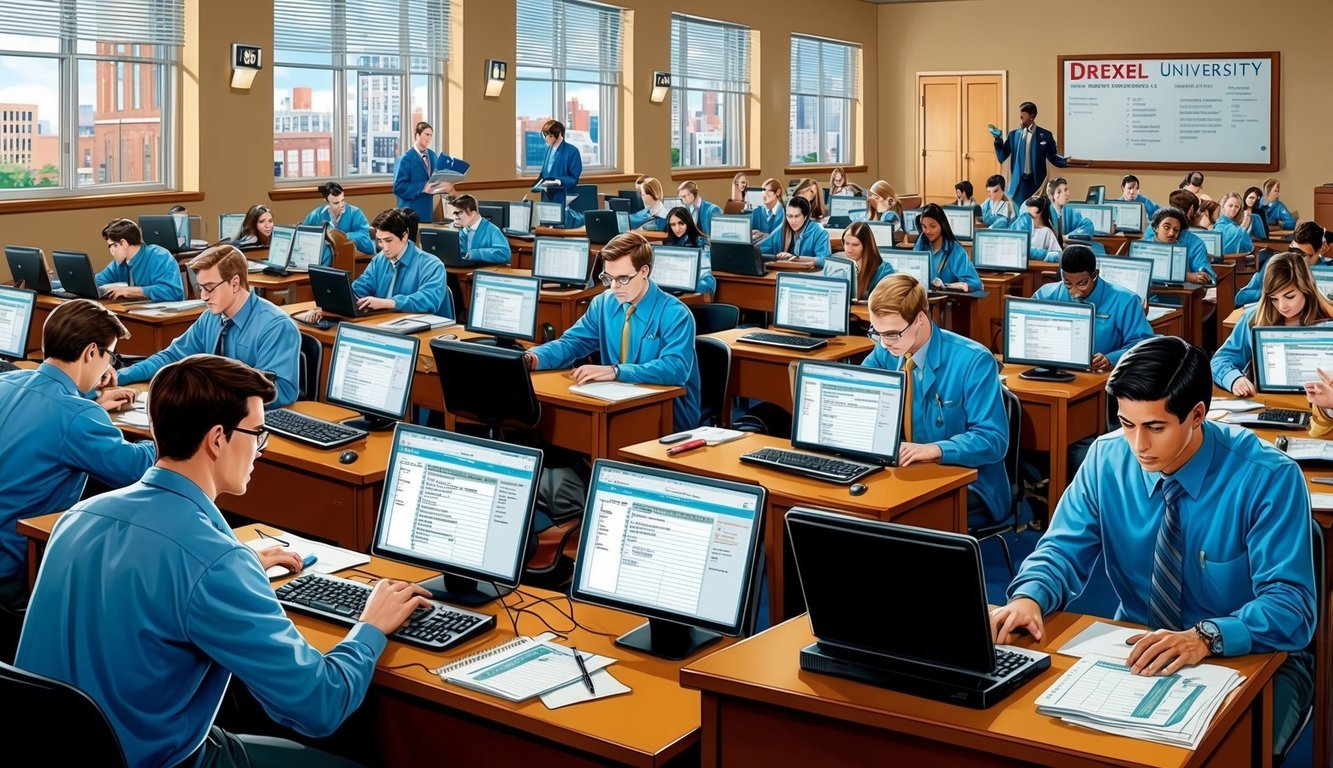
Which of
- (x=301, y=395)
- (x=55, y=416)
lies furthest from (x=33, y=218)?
(x=55, y=416)

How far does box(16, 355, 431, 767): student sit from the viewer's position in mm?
2350

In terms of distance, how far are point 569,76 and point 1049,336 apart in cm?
995

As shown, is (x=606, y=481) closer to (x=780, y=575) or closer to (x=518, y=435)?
(x=780, y=575)

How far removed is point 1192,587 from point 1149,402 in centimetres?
43

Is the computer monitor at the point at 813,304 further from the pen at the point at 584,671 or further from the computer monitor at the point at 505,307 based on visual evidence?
the pen at the point at 584,671

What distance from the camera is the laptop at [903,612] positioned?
7.50 feet

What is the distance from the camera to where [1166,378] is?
2.72m

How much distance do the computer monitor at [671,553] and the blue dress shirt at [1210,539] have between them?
606mm

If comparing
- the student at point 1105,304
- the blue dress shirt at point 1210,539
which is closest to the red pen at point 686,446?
the blue dress shirt at point 1210,539

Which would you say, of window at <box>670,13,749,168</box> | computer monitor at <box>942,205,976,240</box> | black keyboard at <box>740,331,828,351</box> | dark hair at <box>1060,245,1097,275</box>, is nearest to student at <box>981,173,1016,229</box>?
computer monitor at <box>942,205,976,240</box>

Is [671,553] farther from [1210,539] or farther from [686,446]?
[686,446]

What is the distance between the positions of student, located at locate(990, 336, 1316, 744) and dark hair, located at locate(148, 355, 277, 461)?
1.51 metres

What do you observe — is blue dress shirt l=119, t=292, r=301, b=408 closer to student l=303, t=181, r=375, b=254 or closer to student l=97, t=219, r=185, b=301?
student l=97, t=219, r=185, b=301

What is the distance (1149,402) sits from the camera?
8.96 feet
